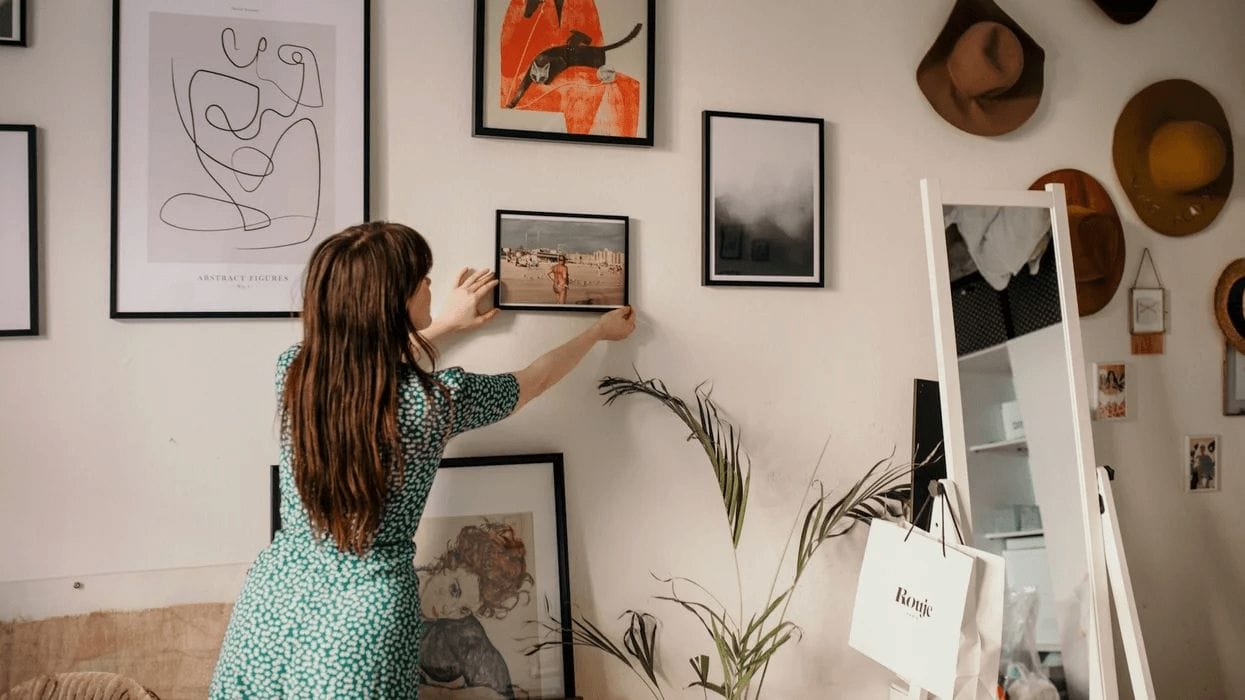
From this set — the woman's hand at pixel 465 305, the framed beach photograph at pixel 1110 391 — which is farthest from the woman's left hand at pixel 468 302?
the framed beach photograph at pixel 1110 391

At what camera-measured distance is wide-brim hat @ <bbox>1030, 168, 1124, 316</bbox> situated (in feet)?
7.48

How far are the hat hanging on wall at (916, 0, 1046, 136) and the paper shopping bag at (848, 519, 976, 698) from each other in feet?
3.60

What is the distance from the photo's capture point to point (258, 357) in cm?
189

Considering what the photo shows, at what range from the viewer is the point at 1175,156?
2352 mm

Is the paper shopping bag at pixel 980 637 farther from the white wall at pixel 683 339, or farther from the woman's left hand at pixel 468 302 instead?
the woman's left hand at pixel 468 302

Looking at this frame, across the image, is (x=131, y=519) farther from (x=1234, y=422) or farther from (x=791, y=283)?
(x=1234, y=422)

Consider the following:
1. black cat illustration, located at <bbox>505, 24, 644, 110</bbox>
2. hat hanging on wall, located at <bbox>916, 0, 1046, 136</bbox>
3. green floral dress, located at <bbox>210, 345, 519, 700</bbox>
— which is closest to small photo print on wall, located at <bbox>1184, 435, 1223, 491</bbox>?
hat hanging on wall, located at <bbox>916, 0, 1046, 136</bbox>

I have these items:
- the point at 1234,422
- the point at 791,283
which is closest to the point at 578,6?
the point at 791,283

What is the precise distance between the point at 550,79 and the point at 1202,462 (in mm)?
2054

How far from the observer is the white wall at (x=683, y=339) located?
1.81m

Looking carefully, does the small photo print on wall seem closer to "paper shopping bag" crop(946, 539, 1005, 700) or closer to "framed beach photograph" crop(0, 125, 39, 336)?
"paper shopping bag" crop(946, 539, 1005, 700)

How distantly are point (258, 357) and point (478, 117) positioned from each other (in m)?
0.71

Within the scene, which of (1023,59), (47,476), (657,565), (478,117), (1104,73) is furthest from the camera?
(1104,73)

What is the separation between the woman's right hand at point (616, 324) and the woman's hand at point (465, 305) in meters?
0.24
